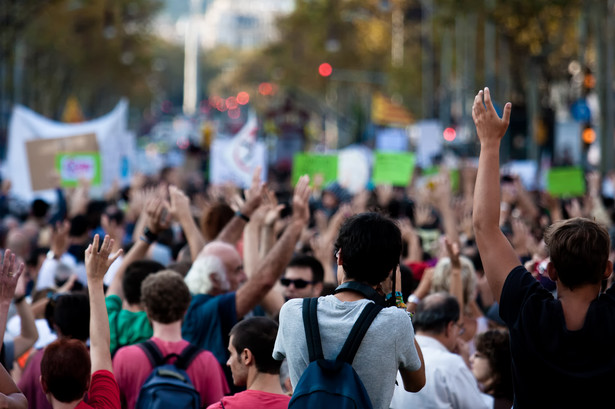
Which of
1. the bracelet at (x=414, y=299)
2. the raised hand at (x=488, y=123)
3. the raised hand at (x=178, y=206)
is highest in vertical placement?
the raised hand at (x=488, y=123)

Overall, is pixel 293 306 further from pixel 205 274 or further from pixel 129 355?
pixel 205 274

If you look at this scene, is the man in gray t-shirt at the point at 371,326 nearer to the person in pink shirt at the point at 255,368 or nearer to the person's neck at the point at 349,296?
the person's neck at the point at 349,296

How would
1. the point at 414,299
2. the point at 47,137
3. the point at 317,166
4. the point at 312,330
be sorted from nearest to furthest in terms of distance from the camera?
the point at 312,330, the point at 414,299, the point at 47,137, the point at 317,166

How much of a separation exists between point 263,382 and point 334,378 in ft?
2.56

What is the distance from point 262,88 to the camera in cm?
7044

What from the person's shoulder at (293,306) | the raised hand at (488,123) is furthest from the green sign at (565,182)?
the person's shoulder at (293,306)

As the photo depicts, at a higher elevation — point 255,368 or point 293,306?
point 293,306

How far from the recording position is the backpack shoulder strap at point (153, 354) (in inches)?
194

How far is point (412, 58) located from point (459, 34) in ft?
38.7

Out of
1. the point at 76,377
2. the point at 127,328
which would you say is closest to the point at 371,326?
the point at 76,377

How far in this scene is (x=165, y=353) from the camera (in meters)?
4.98

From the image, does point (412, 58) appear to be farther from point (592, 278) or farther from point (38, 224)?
point (592, 278)

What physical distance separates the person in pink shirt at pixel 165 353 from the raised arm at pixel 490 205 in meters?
1.77

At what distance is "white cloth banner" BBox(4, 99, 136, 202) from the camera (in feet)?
51.2
